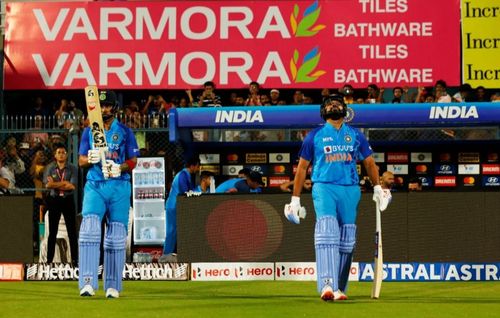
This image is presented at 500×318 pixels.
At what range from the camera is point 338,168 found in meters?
12.6

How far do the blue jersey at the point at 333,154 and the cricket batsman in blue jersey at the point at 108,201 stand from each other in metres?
2.32

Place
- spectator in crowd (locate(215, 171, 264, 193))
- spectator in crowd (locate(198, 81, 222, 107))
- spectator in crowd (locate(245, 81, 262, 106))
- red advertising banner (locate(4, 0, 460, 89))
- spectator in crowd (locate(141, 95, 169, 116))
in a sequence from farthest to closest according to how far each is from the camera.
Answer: spectator in crowd (locate(141, 95, 169, 116)) → red advertising banner (locate(4, 0, 460, 89)) → spectator in crowd (locate(245, 81, 262, 106)) → spectator in crowd (locate(198, 81, 222, 107)) → spectator in crowd (locate(215, 171, 264, 193))

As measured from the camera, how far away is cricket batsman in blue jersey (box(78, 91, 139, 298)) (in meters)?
13.6

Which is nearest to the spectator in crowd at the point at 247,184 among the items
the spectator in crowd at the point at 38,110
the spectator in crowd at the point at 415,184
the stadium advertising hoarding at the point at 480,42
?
the spectator in crowd at the point at 415,184

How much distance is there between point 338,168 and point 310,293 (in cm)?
267

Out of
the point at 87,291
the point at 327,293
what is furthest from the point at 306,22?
the point at 327,293

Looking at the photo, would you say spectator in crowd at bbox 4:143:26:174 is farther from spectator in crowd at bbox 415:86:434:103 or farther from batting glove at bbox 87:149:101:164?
batting glove at bbox 87:149:101:164

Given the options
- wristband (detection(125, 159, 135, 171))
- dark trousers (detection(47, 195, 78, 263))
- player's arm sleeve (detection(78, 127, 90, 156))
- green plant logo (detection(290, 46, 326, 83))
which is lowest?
dark trousers (detection(47, 195, 78, 263))

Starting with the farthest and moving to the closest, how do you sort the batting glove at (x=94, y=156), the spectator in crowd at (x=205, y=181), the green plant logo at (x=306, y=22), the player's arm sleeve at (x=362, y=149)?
the green plant logo at (x=306, y=22), the spectator in crowd at (x=205, y=181), the batting glove at (x=94, y=156), the player's arm sleeve at (x=362, y=149)

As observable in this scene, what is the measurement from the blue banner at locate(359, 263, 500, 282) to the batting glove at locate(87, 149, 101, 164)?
17.7 feet

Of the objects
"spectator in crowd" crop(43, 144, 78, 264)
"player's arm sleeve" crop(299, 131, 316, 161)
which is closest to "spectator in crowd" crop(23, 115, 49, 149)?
"spectator in crowd" crop(43, 144, 78, 264)

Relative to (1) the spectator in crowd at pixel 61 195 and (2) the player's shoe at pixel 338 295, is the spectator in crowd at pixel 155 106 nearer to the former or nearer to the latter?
(1) the spectator in crowd at pixel 61 195

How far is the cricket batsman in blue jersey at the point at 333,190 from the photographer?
12.5 metres

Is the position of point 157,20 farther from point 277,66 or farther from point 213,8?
point 277,66
